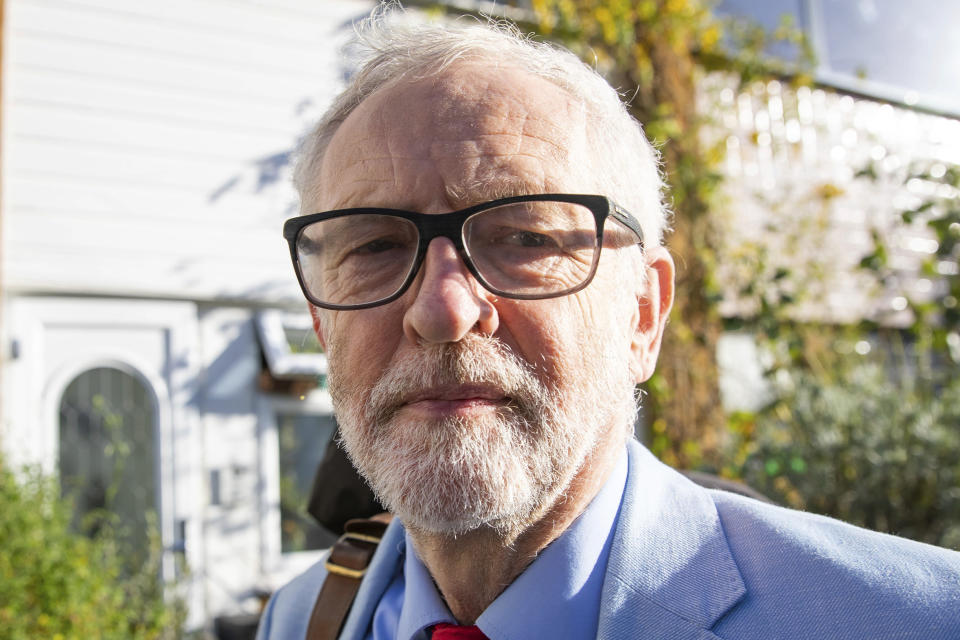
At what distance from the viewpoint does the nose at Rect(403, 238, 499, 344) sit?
3.85 feet

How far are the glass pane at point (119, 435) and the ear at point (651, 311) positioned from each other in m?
4.49

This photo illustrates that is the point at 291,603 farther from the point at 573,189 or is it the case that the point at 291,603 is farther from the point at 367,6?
the point at 367,6

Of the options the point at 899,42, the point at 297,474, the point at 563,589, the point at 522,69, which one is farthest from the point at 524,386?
the point at 899,42

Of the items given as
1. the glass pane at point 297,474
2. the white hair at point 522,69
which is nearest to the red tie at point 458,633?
the white hair at point 522,69

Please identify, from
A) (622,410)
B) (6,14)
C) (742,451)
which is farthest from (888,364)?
(6,14)

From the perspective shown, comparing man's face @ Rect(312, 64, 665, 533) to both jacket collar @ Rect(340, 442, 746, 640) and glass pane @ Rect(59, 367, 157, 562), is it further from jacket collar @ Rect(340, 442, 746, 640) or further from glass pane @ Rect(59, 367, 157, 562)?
glass pane @ Rect(59, 367, 157, 562)

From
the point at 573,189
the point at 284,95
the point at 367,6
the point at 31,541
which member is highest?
the point at 367,6

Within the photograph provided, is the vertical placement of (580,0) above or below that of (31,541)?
above

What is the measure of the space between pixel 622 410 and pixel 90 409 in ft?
15.6

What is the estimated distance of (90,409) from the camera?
5.16 metres

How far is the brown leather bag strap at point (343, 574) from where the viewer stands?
1581 millimetres

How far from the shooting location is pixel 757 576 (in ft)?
3.80

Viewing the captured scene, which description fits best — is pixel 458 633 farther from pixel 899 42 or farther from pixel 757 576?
pixel 899 42

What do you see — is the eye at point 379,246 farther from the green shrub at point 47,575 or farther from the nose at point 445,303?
the green shrub at point 47,575
